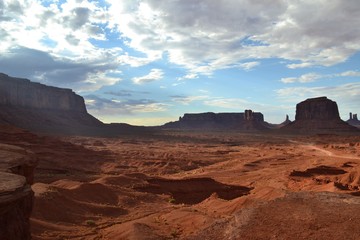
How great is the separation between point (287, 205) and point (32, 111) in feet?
322

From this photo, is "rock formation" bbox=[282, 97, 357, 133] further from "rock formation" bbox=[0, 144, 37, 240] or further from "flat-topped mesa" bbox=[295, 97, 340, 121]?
"rock formation" bbox=[0, 144, 37, 240]

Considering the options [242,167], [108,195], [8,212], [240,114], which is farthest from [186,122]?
[8,212]

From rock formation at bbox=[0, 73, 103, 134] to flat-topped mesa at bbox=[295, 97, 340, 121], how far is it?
7467cm

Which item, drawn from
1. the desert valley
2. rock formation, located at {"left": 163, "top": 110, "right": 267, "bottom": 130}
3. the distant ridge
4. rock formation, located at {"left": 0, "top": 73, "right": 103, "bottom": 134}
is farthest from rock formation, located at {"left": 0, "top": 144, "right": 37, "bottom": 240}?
rock formation, located at {"left": 163, "top": 110, "right": 267, "bottom": 130}

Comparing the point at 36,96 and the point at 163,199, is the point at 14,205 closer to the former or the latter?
the point at 163,199

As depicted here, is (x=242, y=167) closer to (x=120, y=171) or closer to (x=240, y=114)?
(x=120, y=171)

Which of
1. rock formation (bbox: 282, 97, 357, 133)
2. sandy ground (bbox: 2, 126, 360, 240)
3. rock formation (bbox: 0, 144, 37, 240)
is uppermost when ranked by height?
rock formation (bbox: 282, 97, 357, 133)

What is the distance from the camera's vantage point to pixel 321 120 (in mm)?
125312

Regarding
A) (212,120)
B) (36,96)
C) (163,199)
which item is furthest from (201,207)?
(212,120)

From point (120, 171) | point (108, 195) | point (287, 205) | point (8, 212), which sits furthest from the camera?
point (120, 171)

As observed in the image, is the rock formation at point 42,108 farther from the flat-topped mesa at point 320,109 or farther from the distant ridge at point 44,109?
the flat-topped mesa at point 320,109

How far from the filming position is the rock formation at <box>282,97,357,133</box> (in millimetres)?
120750

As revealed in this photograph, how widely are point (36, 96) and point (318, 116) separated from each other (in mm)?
94664

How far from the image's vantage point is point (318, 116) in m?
127
